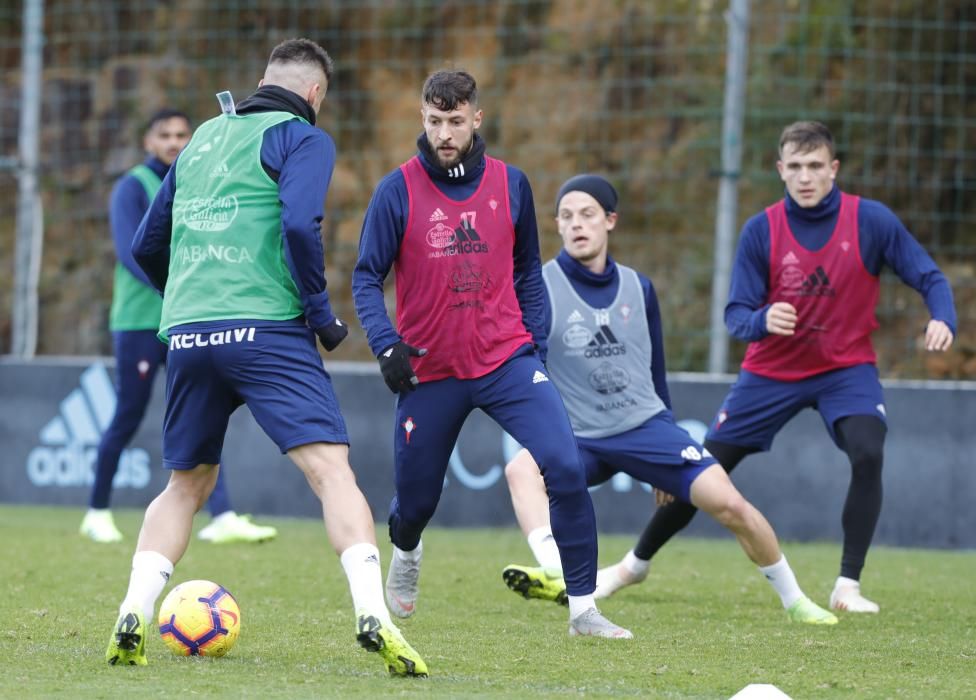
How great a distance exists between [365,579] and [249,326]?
36.9 inches

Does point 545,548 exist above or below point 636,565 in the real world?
above

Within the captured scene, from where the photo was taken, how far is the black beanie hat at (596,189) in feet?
23.5

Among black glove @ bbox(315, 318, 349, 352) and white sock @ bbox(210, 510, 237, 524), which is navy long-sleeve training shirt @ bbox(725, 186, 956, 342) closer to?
black glove @ bbox(315, 318, 349, 352)

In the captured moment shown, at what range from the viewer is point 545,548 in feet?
23.0

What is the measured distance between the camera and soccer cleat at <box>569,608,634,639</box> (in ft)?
19.6

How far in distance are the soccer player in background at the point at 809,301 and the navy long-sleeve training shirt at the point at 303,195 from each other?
110 inches

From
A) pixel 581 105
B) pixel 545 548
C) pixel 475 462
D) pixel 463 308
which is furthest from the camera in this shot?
pixel 581 105

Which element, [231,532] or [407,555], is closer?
[407,555]

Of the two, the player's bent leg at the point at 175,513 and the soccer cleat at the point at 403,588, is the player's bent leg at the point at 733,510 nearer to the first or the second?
the soccer cleat at the point at 403,588

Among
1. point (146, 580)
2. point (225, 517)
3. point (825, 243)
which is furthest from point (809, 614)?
point (225, 517)

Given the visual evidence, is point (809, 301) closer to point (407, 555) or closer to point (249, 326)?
point (407, 555)

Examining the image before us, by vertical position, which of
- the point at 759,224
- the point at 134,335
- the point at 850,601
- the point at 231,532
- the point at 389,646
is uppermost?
the point at 759,224

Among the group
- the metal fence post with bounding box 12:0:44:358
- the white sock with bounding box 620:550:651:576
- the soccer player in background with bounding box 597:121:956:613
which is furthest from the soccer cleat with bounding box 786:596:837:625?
the metal fence post with bounding box 12:0:44:358

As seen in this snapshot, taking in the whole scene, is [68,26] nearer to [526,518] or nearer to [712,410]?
[712,410]
